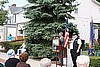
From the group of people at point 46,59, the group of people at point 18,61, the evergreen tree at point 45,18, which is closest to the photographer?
the group of people at point 46,59

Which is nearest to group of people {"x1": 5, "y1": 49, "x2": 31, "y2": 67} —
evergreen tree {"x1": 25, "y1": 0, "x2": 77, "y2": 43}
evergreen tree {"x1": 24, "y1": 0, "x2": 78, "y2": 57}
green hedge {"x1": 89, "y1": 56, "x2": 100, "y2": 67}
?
green hedge {"x1": 89, "y1": 56, "x2": 100, "y2": 67}

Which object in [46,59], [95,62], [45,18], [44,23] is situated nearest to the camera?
[46,59]

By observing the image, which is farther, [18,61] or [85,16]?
[85,16]

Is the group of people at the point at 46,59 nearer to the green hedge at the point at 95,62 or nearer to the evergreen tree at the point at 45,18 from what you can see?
the green hedge at the point at 95,62

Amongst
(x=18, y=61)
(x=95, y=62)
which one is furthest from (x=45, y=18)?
(x=18, y=61)

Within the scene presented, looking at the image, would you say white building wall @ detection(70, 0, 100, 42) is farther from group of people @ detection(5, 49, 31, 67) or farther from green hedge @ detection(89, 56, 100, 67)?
group of people @ detection(5, 49, 31, 67)

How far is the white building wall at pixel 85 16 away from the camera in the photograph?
36469 millimetres

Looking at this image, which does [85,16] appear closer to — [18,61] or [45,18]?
[45,18]

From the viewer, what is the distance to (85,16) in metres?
37.5

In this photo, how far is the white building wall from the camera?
3647 centimetres

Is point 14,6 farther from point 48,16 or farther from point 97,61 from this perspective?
point 97,61

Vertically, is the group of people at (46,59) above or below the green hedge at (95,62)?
above

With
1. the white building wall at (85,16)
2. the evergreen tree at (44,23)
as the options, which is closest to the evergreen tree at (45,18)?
the evergreen tree at (44,23)

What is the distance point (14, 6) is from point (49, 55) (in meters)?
45.7
